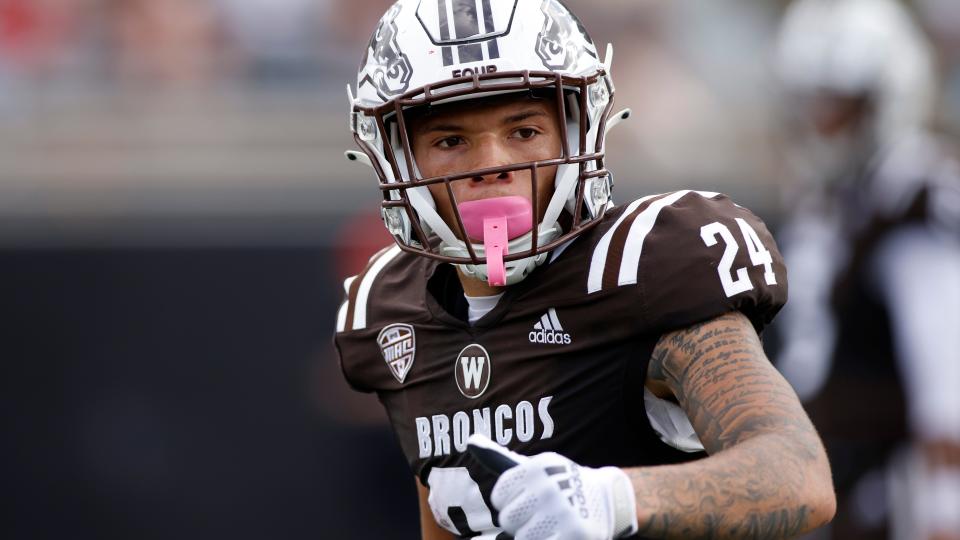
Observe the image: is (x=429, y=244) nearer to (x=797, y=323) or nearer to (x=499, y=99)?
(x=499, y=99)

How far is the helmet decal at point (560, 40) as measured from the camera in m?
2.29

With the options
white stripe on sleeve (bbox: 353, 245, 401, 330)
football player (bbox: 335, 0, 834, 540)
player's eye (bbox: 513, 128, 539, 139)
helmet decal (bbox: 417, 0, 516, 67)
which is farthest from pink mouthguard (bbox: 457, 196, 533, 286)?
white stripe on sleeve (bbox: 353, 245, 401, 330)

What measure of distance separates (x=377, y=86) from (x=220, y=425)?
155 inches

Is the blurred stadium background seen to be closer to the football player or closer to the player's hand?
the football player

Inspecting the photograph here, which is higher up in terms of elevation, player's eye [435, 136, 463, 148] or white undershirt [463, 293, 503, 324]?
player's eye [435, 136, 463, 148]

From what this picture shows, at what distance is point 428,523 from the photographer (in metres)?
2.60

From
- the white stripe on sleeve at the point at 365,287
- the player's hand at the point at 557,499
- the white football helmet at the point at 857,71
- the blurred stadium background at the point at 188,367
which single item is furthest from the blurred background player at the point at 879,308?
the player's hand at the point at 557,499

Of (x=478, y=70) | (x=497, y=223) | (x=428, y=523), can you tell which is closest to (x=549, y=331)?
(x=497, y=223)

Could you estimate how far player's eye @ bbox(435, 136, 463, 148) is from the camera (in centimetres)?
232

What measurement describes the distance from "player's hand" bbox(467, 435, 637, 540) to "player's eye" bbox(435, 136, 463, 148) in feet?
2.23

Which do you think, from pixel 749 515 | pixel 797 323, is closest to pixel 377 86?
pixel 749 515

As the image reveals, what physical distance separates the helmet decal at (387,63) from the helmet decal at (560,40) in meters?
0.21

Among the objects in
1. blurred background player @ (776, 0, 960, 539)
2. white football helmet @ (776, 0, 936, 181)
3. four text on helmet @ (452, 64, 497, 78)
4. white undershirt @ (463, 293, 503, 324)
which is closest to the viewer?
four text on helmet @ (452, 64, 497, 78)

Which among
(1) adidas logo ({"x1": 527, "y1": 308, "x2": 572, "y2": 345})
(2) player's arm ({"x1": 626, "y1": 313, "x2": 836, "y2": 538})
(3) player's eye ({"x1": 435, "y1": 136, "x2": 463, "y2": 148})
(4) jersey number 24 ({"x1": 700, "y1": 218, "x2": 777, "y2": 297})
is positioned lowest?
(2) player's arm ({"x1": 626, "y1": 313, "x2": 836, "y2": 538})
